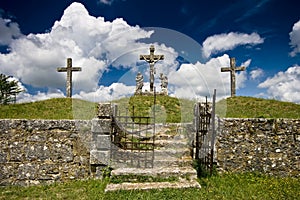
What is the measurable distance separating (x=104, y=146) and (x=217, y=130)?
3.47 meters

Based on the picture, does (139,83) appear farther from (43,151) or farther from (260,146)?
(260,146)

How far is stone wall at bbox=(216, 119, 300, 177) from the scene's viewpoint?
6965mm

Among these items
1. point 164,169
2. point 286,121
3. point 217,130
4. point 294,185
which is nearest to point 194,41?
point 217,130

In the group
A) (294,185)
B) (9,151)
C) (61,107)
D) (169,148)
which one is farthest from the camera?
(61,107)

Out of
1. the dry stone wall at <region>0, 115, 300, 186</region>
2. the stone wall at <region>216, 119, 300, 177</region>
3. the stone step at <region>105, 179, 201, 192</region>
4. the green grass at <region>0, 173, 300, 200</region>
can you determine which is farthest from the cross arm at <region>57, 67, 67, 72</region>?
the stone wall at <region>216, 119, 300, 177</region>

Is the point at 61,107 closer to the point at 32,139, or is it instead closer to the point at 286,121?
the point at 32,139

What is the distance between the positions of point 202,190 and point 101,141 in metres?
3.14

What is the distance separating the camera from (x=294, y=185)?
6.39 metres

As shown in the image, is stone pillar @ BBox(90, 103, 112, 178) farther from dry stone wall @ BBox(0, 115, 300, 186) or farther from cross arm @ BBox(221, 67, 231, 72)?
cross arm @ BBox(221, 67, 231, 72)

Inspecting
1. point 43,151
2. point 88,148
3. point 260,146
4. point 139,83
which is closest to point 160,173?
point 88,148

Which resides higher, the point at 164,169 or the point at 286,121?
the point at 286,121

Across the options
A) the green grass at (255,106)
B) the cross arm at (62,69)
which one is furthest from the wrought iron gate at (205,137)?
the cross arm at (62,69)

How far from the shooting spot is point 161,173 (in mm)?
6324

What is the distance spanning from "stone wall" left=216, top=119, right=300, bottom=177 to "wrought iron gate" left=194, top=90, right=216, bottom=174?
38 centimetres
